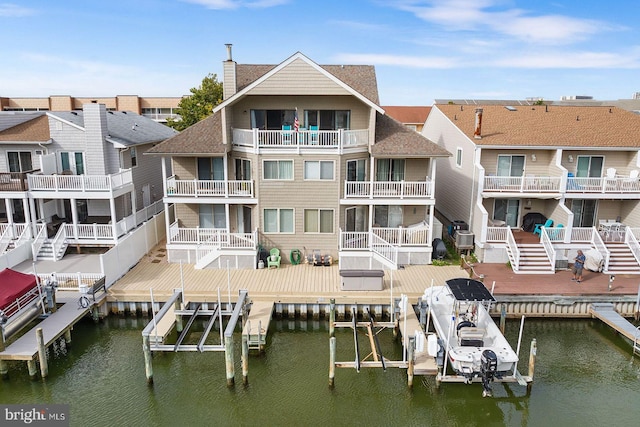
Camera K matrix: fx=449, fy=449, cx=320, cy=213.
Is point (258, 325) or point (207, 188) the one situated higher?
point (207, 188)

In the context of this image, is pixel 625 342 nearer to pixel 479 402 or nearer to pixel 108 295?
pixel 479 402

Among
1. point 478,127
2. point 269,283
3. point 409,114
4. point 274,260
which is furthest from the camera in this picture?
point 409,114

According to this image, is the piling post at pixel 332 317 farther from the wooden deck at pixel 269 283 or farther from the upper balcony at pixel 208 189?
the upper balcony at pixel 208 189

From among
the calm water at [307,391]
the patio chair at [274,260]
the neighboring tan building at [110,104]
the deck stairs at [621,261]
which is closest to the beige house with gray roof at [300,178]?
the patio chair at [274,260]

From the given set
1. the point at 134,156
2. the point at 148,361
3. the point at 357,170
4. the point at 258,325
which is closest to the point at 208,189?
the point at 134,156

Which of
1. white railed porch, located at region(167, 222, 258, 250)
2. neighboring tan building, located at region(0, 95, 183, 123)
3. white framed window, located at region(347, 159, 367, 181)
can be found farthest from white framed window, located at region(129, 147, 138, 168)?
neighboring tan building, located at region(0, 95, 183, 123)

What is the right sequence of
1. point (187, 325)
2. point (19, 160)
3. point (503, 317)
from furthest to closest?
point (19, 160) → point (187, 325) → point (503, 317)

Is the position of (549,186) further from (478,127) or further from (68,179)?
(68,179)
